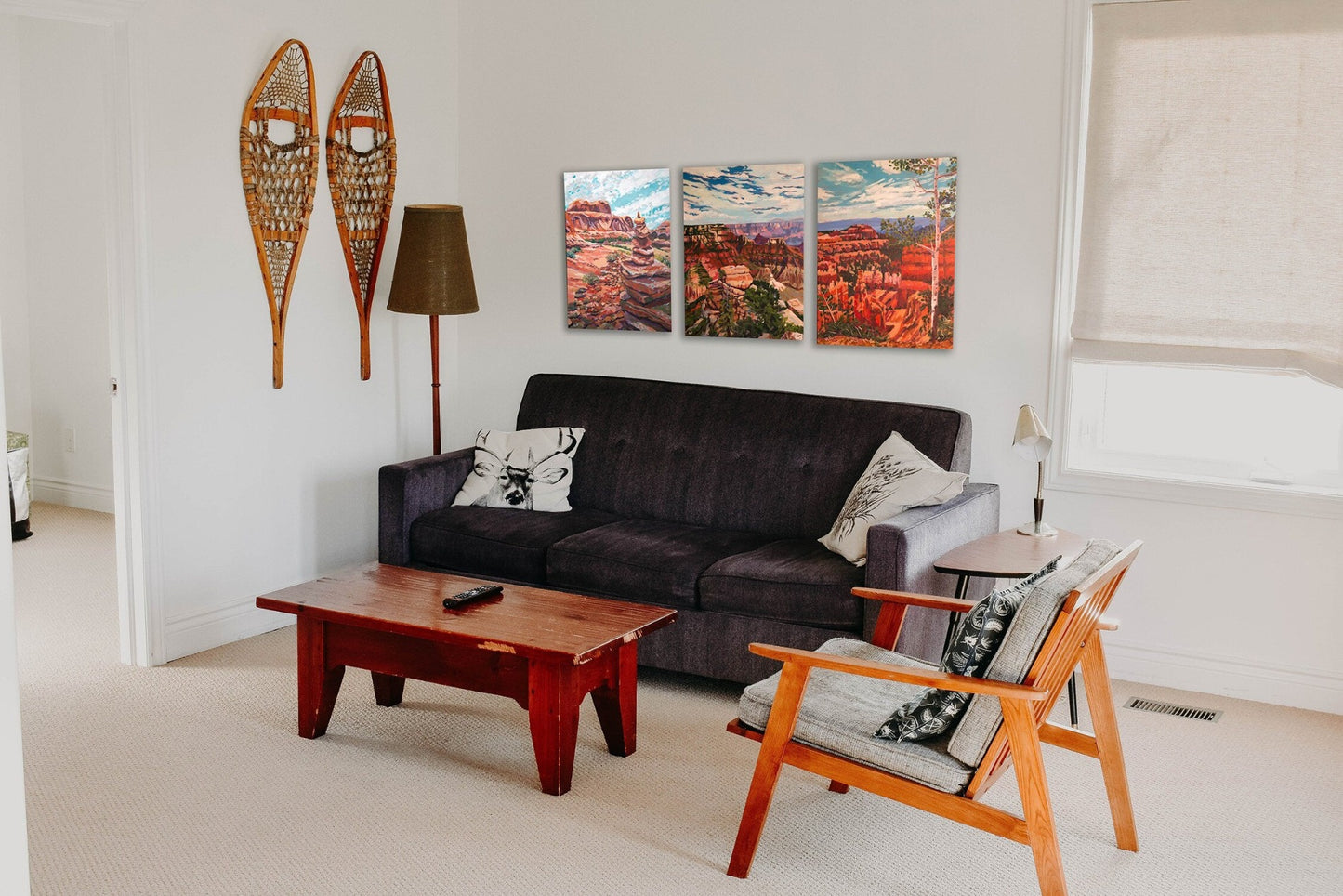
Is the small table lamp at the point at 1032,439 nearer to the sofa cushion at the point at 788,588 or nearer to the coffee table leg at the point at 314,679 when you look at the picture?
the sofa cushion at the point at 788,588

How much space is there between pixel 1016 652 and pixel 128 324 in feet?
9.84

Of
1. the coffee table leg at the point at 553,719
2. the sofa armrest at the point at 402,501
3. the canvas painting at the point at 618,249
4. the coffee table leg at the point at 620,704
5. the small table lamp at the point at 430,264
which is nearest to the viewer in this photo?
the coffee table leg at the point at 553,719

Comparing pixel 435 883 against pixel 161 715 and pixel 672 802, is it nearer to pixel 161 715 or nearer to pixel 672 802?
pixel 672 802

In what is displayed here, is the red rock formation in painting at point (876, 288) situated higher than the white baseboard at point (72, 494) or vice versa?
the red rock formation in painting at point (876, 288)

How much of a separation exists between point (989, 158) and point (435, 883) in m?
2.90

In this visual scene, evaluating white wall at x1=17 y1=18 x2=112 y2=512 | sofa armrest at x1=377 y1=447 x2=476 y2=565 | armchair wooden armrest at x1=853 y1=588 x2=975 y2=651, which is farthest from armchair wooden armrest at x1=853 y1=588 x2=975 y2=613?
white wall at x1=17 y1=18 x2=112 y2=512

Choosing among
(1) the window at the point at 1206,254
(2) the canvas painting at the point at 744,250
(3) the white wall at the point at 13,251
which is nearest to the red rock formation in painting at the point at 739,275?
(2) the canvas painting at the point at 744,250

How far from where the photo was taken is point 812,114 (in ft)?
14.7

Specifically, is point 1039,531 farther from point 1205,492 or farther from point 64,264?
point 64,264

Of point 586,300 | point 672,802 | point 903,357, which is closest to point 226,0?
Answer: point 586,300

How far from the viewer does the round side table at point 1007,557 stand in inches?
132

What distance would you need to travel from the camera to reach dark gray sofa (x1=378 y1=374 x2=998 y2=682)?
12.1ft

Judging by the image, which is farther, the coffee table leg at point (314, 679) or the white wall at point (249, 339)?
the white wall at point (249, 339)

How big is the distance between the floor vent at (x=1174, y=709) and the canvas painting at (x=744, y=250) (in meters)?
1.73
